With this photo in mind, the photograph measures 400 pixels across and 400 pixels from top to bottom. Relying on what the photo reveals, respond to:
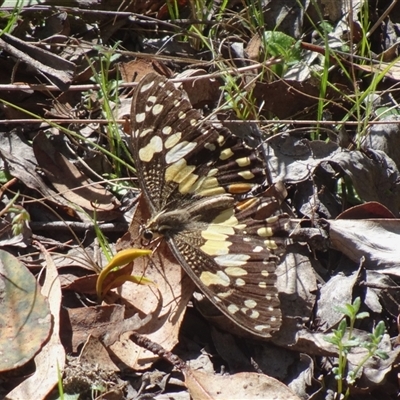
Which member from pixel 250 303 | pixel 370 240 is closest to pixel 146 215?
pixel 250 303

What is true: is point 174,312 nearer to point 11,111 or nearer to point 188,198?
point 188,198

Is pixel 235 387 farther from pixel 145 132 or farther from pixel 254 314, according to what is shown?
pixel 145 132

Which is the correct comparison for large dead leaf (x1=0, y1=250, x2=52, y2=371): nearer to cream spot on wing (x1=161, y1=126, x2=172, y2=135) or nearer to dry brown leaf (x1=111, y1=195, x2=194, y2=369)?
dry brown leaf (x1=111, y1=195, x2=194, y2=369)

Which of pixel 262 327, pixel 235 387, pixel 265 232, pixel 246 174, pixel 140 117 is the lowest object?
pixel 235 387

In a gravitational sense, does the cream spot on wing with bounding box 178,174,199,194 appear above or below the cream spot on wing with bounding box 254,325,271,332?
above

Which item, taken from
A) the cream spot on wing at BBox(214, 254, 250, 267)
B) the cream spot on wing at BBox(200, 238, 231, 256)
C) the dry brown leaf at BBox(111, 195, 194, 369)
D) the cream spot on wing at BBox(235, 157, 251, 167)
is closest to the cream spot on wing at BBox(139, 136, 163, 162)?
the dry brown leaf at BBox(111, 195, 194, 369)

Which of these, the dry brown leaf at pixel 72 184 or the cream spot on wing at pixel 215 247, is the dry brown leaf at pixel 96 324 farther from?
the dry brown leaf at pixel 72 184
